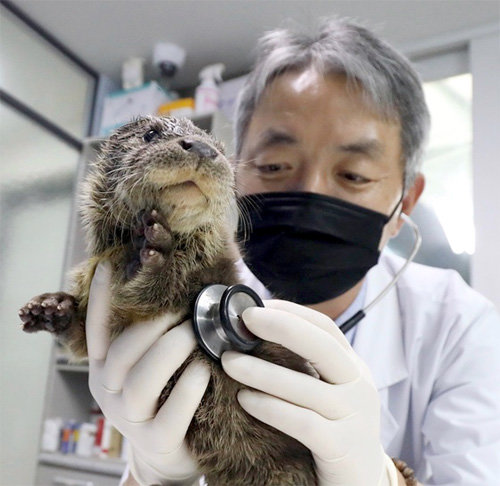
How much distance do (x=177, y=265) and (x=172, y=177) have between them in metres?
0.18

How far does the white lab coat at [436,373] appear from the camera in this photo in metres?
1.28

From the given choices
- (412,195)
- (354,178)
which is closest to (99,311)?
(354,178)

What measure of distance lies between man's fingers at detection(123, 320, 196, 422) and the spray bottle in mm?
2124

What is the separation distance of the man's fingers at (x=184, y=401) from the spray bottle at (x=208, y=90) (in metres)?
2.16

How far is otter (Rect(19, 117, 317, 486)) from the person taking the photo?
0.82 meters

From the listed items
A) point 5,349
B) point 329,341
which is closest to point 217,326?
point 329,341

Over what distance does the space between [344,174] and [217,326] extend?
0.76 metres

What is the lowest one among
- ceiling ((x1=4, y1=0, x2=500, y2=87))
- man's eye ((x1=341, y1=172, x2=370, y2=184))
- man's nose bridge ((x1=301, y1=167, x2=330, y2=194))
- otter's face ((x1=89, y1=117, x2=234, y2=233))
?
otter's face ((x1=89, y1=117, x2=234, y2=233))

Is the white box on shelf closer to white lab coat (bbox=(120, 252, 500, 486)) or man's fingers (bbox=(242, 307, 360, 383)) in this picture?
white lab coat (bbox=(120, 252, 500, 486))

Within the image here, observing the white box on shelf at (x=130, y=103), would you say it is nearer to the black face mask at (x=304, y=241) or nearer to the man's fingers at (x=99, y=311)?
the black face mask at (x=304, y=241)

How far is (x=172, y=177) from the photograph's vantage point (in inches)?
31.2

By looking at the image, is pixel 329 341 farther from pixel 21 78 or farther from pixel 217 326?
pixel 21 78

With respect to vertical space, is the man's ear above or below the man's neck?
above

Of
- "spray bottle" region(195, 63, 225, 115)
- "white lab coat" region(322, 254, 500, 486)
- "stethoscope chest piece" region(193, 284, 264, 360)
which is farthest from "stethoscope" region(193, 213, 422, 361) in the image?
"spray bottle" region(195, 63, 225, 115)
